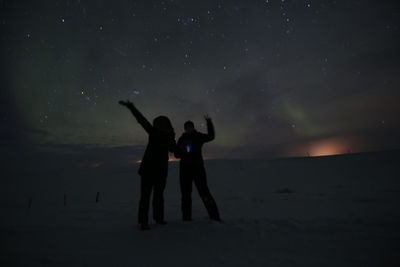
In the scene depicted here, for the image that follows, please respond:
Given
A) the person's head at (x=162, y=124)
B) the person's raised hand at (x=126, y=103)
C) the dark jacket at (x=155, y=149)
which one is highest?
the person's raised hand at (x=126, y=103)

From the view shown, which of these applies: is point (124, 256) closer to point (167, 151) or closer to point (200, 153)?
point (167, 151)

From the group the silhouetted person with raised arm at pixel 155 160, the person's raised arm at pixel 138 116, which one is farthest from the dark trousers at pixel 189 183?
the person's raised arm at pixel 138 116

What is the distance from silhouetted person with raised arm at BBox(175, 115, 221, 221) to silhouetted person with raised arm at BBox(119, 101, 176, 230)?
30 centimetres

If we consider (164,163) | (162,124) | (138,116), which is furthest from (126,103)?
(164,163)

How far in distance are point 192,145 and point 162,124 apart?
755 millimetres

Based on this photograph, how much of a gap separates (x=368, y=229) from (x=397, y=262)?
128 centimetres

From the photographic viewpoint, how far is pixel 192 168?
392 centimetres

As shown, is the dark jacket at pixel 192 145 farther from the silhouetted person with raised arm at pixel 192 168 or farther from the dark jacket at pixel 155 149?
the dark jacket at pixel 155 149

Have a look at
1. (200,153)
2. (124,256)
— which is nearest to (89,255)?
(124,256)

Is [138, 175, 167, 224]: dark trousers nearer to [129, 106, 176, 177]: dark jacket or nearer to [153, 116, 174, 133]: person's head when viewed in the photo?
[129, 106, 176, 177]: dark jacket

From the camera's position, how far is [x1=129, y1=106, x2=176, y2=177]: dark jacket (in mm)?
3447

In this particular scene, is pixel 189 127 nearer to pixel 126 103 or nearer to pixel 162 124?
pixel 162 124

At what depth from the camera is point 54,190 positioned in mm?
32969

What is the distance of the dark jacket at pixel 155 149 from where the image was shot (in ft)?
11.3
